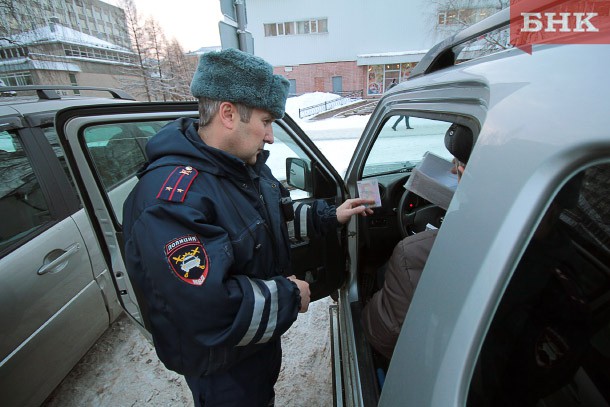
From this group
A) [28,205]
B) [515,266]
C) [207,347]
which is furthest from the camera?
[28,205]

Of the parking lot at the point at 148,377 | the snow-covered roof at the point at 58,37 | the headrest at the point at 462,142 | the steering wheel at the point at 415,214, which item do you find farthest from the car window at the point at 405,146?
the snow-covered roof at the point at 58,37

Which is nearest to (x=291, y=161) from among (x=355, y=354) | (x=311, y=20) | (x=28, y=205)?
(x=355, y=354)

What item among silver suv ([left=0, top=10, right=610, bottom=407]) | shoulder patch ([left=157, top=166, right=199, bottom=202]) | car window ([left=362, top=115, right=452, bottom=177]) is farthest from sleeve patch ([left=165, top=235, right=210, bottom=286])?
car window ([left=362, top=115, right=452, bottom=177])

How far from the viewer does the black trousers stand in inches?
50.5

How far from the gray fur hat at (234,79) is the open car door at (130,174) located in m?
0.51

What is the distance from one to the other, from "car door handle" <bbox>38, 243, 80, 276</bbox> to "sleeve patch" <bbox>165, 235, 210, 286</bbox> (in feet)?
4.94

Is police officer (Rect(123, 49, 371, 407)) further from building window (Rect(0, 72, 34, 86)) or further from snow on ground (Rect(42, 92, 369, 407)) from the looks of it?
building window (Rect(0, 72, 34, 86))

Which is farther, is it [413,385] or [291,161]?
[291,161]

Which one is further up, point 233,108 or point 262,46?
point 262,46

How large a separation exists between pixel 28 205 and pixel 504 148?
251 centimetres

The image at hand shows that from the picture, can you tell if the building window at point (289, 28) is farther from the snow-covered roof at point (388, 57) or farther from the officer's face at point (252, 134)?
the officer's face at point (252, 134)

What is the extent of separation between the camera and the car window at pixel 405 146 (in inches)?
114

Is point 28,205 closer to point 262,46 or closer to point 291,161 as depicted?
point 291,161

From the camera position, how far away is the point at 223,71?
1.08 metres
